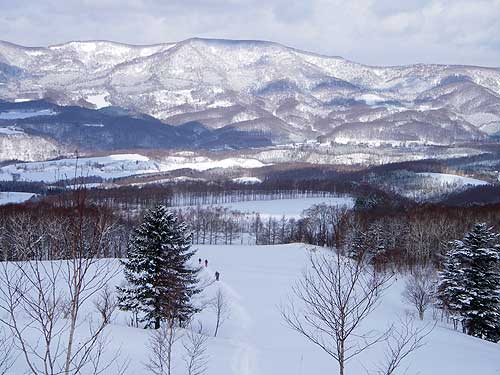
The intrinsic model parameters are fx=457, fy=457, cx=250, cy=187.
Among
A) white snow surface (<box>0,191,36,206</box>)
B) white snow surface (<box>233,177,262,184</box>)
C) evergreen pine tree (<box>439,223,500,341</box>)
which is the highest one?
white snow surface (<box>233,177,262,184</box>)

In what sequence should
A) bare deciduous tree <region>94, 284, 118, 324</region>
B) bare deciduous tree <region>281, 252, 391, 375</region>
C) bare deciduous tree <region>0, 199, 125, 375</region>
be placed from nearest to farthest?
bare deciduous tree <region>0, 199, 125, 375</region> < bare deciduous tree <region>94, 284, 118, 324</region> < bare deciduous tree <region>281, 252, 391, 375</region>

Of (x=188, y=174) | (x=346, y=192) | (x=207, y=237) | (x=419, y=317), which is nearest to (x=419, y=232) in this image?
(x=419, y=317)

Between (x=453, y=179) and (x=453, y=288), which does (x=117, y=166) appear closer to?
(x=453, y=179)

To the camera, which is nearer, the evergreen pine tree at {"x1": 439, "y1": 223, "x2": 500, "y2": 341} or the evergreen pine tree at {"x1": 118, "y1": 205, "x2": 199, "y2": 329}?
the evergreen pine tree at {"x1": 118, "y1": 205, "x2": 199, "y2": 329}

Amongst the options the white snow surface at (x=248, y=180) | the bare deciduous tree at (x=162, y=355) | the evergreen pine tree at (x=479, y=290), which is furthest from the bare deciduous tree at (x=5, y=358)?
the white snow surface at (x=248, y=180)

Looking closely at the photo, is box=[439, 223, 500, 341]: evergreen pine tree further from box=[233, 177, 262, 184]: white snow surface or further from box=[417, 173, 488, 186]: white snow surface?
box=[233, 177, 262, 184]: white snow surface

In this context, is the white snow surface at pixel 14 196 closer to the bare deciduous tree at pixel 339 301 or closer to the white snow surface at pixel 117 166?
the white snow surface at pixel 117 166

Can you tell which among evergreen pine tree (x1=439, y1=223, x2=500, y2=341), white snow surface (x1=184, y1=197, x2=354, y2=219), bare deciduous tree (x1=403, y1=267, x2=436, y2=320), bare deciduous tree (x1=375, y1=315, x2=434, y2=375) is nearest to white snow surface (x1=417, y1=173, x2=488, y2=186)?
white snow surface (x1=184, y1=197, x2=354, y2=219)
